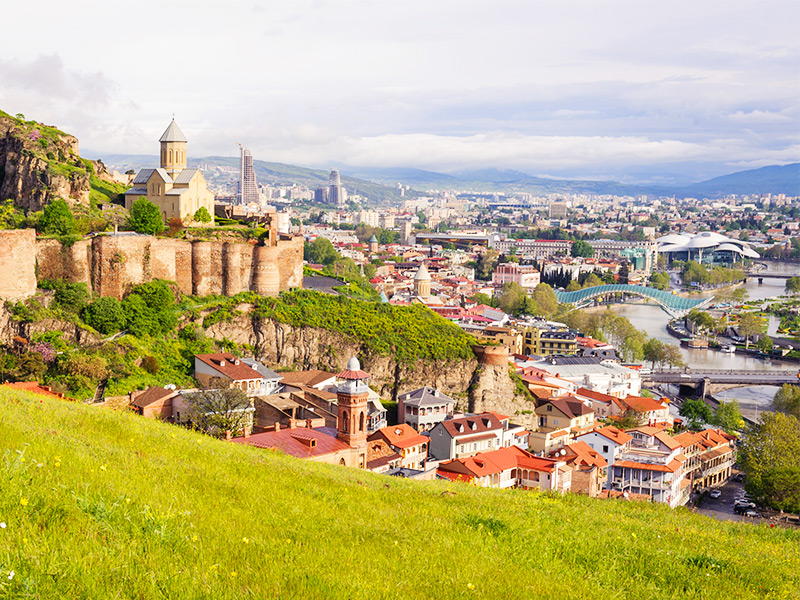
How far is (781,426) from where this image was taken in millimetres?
31797

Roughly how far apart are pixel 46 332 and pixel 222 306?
558 cm

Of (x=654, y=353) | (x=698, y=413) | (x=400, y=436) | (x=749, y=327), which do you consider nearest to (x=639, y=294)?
(x=749, y=327)

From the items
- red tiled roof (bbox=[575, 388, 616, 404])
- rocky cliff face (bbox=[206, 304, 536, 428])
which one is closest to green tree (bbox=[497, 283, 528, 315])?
red tiled roof (bbox=[575, 388, 616, 404])

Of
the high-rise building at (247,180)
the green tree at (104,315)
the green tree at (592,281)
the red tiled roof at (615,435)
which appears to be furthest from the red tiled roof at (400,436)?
the high-rise building at (247,180)

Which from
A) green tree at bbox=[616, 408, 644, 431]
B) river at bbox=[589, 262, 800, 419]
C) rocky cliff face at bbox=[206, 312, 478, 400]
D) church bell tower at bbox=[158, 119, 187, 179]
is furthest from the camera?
river at bbox=[589, 262, 800, 419]

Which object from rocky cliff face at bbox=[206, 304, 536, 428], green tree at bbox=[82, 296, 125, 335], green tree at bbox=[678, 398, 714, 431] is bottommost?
green tree at bbox=[678, 398, 714, 431]

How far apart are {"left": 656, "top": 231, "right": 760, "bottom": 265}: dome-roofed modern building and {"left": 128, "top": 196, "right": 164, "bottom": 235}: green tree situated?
367 feet

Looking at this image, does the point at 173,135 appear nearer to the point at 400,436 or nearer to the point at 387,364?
the point at 387,364

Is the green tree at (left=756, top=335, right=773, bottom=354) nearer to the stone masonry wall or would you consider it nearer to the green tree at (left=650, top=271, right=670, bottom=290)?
the green tree at (left=650, top=271, right=670, bottom=290)

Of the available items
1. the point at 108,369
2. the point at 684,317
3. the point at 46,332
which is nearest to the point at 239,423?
the point at 108,369

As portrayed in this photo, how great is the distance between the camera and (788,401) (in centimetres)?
4044

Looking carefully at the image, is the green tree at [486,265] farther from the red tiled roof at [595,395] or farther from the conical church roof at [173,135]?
the conical church roof at [173,135]

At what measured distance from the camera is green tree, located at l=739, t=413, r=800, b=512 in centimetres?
2534

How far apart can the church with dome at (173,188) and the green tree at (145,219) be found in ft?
7.09
